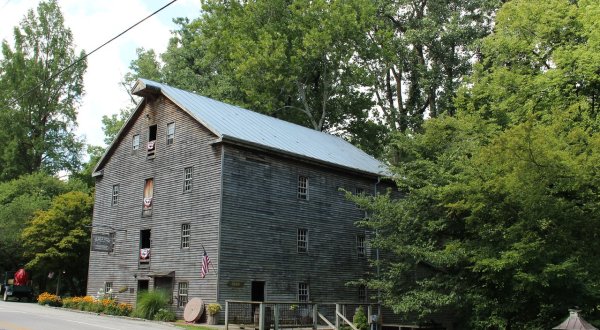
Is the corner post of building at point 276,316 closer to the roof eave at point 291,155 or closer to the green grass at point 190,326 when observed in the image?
the green grass at point 190,326

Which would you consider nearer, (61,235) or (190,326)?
(190,326)

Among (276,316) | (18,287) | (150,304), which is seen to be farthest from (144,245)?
(18,287)

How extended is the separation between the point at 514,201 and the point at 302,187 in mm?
11730

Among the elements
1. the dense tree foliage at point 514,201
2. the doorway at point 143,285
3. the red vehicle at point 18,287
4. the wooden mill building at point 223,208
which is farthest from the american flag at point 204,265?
the red vehicle at point 18,287

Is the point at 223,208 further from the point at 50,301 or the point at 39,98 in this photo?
the point at 39,98

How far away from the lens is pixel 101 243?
102ft

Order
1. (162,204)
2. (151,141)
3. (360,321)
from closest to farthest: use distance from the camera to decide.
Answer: (360,321), (162,204), (151,141)

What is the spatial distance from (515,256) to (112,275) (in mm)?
21346

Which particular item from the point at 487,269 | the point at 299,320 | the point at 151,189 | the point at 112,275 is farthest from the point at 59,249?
the point at 487,269

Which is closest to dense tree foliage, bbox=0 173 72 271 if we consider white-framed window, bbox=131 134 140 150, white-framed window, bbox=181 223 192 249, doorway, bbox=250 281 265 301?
white-framed window, bbox=131 134 140 150

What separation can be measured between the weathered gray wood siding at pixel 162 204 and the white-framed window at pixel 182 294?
28 cm

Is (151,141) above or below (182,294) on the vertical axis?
above

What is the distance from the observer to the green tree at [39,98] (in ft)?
188

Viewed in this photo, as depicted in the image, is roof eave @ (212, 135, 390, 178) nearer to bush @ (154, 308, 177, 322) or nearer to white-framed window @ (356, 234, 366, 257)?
white-framed window @ (356, 234, 366, 257)
